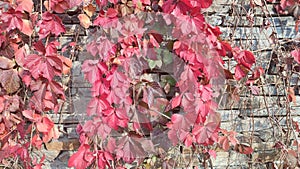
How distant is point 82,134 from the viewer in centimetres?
172

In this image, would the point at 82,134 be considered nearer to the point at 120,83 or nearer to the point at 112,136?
the point at 112,136

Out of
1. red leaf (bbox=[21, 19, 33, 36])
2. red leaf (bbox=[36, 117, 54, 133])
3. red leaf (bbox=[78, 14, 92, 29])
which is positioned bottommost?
red leaf (bbox=[36, 117, 54, 133])

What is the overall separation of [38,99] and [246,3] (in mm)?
982

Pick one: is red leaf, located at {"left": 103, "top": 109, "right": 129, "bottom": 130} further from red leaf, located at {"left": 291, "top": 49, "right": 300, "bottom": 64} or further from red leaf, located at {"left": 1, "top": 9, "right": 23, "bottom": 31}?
red leaf, located at {"left": 291, "top": 49, "right": 300, "bottom": 64}

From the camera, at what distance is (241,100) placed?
1857 mm

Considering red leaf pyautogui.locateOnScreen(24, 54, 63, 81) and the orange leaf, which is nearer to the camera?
red leaf pyautogui.locateOnScreen(24, 54, 63, 81)

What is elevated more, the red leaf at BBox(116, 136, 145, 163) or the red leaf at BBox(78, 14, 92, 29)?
the red leaf at BBox(78, 14, 92, 29)

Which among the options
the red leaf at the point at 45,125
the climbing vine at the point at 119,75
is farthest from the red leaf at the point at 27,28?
the red leaf at the point at 45,125

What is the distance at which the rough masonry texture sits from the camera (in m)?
1.78

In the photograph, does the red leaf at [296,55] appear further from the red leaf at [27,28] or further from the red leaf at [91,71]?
the red leaf at [27,28]

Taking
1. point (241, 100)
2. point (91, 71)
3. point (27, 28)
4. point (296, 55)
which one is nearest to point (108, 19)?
point (91, 71)

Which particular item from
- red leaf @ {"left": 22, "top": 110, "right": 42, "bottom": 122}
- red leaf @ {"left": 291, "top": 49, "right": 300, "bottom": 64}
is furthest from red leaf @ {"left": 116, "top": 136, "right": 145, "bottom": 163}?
red leaf @ {"left": 291, "top": 49, "right": 300, "bottom": 64}

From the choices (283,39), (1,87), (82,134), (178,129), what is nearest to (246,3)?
(283,39)

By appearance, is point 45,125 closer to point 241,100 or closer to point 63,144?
point 63,144
